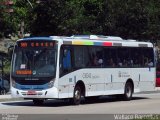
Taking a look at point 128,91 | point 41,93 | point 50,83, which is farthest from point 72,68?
point 128,91

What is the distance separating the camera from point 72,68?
86.1 ft

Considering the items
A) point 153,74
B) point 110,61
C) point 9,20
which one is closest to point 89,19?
point 9,20

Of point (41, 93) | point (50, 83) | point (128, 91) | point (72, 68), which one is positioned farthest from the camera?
point (128, 91)

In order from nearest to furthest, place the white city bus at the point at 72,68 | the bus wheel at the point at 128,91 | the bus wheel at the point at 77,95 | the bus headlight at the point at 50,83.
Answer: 1. the bus headlight at the point at 50,83
2. the white city bus at the point at 72,68
3. the bus wheel at the point at 77,95
4. the bus wheel at the point at 128,91

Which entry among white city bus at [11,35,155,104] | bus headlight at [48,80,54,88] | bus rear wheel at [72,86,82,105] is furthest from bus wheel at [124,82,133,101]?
bus headlight at [48,80,54,88]

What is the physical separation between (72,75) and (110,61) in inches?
143

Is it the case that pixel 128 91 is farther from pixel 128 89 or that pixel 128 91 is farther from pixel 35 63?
pixel 35 63

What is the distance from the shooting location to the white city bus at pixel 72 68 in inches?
1000

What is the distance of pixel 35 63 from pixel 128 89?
23.0ft

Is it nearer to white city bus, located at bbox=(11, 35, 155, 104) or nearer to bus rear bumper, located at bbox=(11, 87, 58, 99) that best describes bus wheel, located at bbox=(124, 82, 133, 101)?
white city bus, located at bbox=(11, 35, 155, 104)

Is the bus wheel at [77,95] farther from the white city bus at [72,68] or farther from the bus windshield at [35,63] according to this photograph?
the bus windshield at [35,63]

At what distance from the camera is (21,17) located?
51.8 m

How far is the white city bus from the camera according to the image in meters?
25.4

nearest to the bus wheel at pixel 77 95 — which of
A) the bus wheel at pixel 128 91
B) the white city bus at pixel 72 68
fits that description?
the white city bus at pixel 72 68
